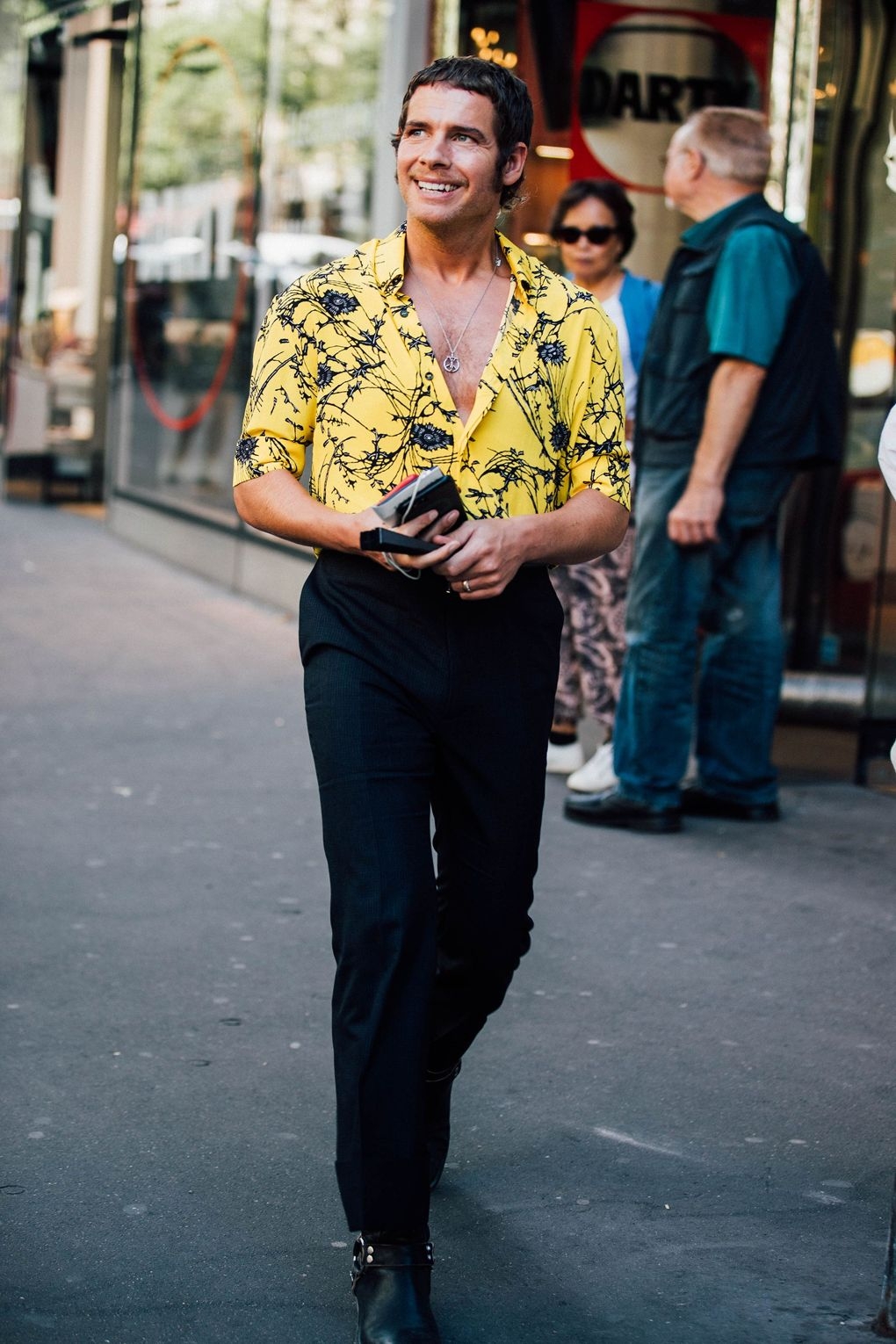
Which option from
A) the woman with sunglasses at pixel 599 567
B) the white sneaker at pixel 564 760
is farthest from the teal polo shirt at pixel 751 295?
the white sneaker at pixel 564 760

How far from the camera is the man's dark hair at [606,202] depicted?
6.51 meters

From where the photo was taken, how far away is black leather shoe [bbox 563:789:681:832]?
6.23 meters

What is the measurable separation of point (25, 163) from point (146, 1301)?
48.2ft

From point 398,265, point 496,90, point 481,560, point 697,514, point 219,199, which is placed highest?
point 219,199

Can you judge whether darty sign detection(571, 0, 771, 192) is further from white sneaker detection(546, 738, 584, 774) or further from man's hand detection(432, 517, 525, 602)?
man's hand detection(432, 517, 525, 602)

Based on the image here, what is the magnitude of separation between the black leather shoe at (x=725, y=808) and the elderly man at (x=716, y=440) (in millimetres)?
228

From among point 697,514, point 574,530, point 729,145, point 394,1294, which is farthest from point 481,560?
point 729,145

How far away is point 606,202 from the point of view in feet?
21.3

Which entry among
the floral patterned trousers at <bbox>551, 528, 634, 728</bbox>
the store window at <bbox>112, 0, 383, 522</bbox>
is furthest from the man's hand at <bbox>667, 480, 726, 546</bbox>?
the store window at <bbox>112, 0, 383, 522</bbox>

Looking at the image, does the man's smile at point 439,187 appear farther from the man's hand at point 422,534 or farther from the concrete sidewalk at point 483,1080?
the concrete sidewalk at point 483,1080

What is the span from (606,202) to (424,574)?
382cm

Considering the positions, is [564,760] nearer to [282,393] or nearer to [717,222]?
[717,222]

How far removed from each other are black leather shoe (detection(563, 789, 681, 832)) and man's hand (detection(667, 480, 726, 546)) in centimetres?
85

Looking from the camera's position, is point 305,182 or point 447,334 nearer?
point 447,334
